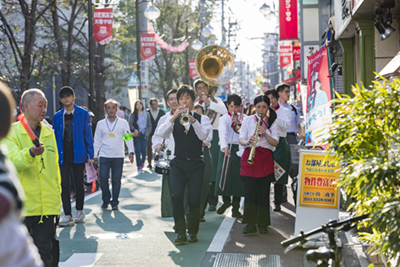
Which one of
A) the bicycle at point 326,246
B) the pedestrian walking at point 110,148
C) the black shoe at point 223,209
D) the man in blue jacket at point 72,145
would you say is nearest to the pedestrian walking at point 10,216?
the bicycle at point 326,246

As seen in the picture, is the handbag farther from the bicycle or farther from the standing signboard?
the bicycle

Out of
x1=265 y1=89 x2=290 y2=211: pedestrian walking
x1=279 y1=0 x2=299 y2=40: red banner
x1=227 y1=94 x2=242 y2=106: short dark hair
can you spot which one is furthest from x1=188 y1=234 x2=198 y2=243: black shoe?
x1=279 y1=0 x2=299 y2=40: red banner

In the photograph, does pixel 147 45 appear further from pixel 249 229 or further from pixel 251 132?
pixel 249 229

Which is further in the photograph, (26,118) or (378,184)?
(26,118)

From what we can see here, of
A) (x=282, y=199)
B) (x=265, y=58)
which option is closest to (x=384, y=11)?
(x=282, y=199)

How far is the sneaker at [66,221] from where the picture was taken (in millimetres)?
8641

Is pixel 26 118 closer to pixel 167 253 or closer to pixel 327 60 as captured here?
pixel 167 253

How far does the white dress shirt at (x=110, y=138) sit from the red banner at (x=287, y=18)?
14.8 m

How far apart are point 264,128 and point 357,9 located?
2.50 metres

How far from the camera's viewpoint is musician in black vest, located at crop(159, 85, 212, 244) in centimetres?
738

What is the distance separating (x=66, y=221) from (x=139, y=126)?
8.55 metres

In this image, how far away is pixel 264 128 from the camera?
25.9 ft

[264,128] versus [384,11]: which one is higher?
[384,11]

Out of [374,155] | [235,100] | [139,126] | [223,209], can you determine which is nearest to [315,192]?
[235,100]
